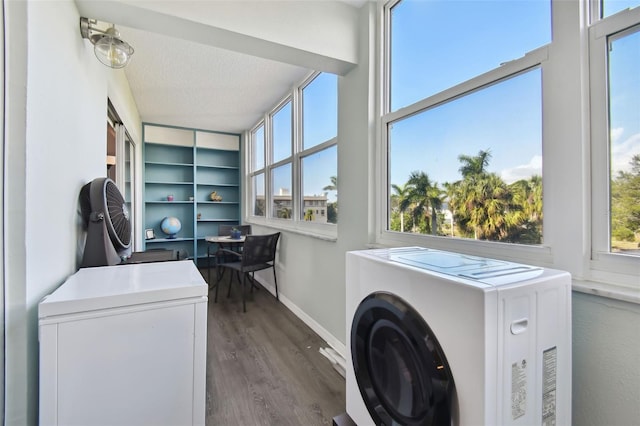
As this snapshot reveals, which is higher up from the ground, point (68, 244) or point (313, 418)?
point (68, 244)

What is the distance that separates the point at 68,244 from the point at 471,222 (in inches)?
77.1

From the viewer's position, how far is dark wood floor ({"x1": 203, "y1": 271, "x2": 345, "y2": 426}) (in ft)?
5.07

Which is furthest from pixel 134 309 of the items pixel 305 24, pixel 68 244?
pixel 305 24

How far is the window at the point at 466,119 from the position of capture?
3.68 feet

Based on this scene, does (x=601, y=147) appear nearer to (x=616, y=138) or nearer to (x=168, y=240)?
(x=616, y=138)

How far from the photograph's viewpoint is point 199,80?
3062 mm

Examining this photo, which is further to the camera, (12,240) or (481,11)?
(481,11)

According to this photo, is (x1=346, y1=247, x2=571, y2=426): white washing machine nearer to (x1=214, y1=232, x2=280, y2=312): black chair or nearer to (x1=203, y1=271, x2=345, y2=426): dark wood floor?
(x1=203, y1=271, x2=345, y2=426): dark wood floor

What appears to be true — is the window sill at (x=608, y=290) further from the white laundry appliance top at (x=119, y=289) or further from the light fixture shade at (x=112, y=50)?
the light fixture shade at (x=112, y=50)

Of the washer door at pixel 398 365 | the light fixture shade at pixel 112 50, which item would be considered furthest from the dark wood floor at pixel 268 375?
the light fixture shade at pixel 112 50

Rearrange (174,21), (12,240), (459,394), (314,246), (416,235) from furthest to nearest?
(314,246) < (416,235) < (174,21) < (12,240) < (459,394)

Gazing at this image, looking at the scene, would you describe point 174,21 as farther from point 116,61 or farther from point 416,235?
point 416,235

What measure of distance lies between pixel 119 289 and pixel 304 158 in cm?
233

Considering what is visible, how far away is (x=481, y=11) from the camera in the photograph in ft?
4.31
